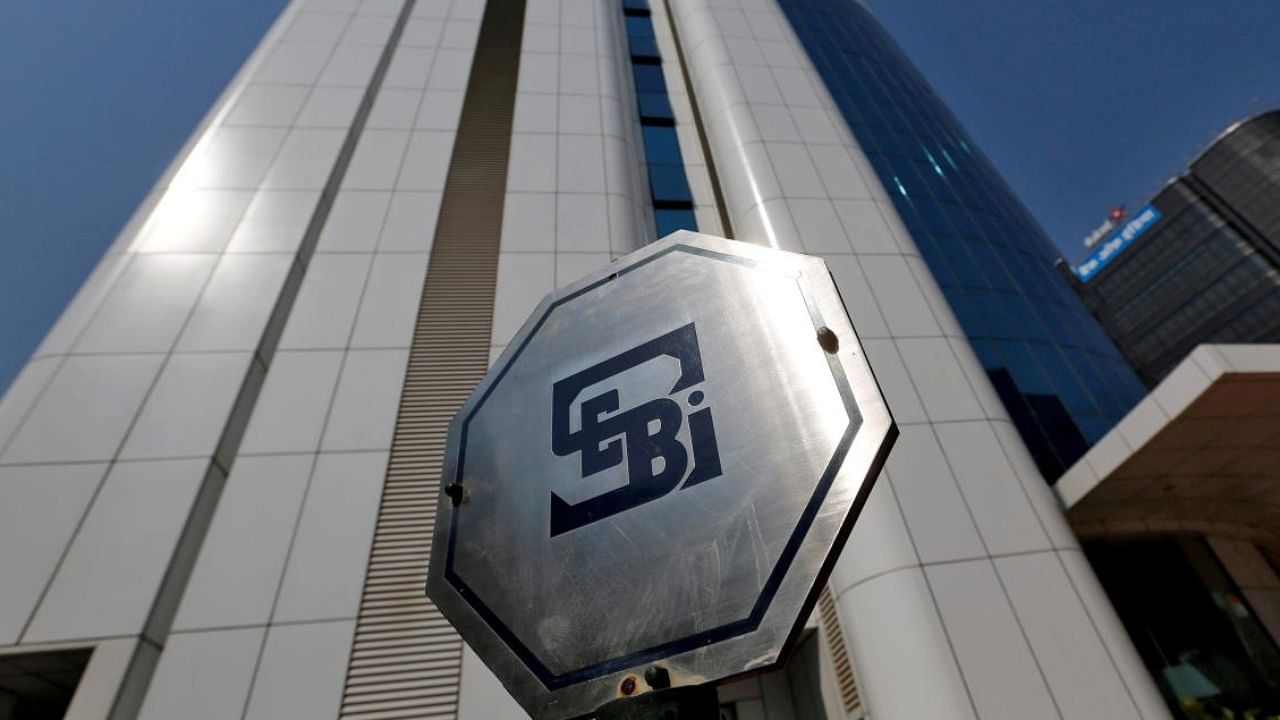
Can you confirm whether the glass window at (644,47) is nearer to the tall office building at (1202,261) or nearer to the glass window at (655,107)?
the glass window at (655,107)

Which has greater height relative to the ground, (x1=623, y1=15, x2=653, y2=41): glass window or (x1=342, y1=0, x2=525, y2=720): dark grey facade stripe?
(x1=623, y1=15, x2=653, y2=41): glass window

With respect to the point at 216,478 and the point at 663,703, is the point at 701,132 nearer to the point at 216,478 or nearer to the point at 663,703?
the point at 216,478

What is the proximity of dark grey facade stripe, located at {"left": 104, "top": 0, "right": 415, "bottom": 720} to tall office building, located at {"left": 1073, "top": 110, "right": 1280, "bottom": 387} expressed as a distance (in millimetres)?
76244

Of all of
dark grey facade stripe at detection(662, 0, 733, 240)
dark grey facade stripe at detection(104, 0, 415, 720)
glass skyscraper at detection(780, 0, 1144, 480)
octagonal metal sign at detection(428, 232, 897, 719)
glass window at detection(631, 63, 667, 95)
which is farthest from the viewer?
glass window at detection(631, 63, 667, 95)

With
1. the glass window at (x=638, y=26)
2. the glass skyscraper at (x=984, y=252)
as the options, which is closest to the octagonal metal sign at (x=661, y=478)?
the glass skyscraper at (x=984, y=252)

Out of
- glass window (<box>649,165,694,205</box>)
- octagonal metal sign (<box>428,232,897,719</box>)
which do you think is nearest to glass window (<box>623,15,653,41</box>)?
glass window (<box>649,165,694,205</box>)

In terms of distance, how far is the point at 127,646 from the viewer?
6.89 metres

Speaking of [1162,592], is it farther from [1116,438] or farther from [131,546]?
[131,546]

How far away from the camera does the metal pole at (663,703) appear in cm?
129

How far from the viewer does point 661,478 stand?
1.74 meters

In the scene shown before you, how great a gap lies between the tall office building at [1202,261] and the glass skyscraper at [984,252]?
5440 centimetres

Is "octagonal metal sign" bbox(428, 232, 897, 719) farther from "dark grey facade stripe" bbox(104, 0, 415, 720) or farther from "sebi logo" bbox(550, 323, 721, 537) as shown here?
"dark grey facade stripe" bbox(104, 0, 415, 720)

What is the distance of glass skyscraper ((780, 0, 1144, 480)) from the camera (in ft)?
48.4

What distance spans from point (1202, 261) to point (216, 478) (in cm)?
9113
